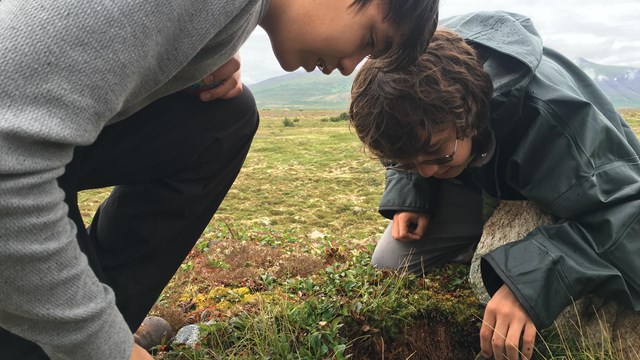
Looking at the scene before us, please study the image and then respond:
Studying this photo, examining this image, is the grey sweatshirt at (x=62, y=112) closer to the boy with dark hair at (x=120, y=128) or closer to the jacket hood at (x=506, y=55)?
the boy with dark hair at (x=120, y=128)

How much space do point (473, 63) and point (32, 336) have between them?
2830 mm

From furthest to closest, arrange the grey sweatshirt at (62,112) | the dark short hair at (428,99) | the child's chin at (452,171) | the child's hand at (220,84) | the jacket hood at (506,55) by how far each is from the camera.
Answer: the child's chin at (452,171) → the dark short hair at (428,99) → the jacket hood at (506,55) → the child's hand at (220,84) → the grey sweatshirt at (62,112)

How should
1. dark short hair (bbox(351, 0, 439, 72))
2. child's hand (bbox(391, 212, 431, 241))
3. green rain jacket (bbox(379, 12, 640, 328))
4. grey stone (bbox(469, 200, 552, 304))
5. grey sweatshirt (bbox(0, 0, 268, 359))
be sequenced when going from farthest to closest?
child's hand (bbox(391, 212, 431, 241)) < grey stone (bbox(469, 200, 552, 304)) < green rain jacket (bbox(379, 12, 640, 328)) < dark short hair (bbox(351, 0, 439, 72)) < grey sweatshirt (bbox(0, 0, 268, 359))

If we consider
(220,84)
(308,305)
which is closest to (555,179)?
(308,305)

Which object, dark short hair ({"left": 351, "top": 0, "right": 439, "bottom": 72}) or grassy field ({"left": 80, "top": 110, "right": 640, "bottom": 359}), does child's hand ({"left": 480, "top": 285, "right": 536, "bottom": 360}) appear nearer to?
grassy field ({"left": 80, "top": 110, "right": 640, "bottom": 359})

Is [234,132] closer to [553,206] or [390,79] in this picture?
[390,79]

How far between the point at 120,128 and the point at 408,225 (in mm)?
2511

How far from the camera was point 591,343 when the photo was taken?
3004mm

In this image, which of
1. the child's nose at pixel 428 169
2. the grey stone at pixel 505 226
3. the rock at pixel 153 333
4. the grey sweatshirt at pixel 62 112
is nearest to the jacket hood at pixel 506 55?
the child's nose at pixel 428 169

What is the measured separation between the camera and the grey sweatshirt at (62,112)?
1.48 meters

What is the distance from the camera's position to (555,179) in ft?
10.0

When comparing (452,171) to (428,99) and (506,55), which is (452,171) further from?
(506,55)

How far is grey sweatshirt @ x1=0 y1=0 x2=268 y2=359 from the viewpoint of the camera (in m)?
1.48

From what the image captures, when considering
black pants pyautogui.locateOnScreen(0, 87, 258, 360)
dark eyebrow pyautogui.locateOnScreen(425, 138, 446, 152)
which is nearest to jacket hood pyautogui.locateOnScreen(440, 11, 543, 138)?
dark eyebrow pyautogui.locateOnScreen(425, 138, 446, 152)
